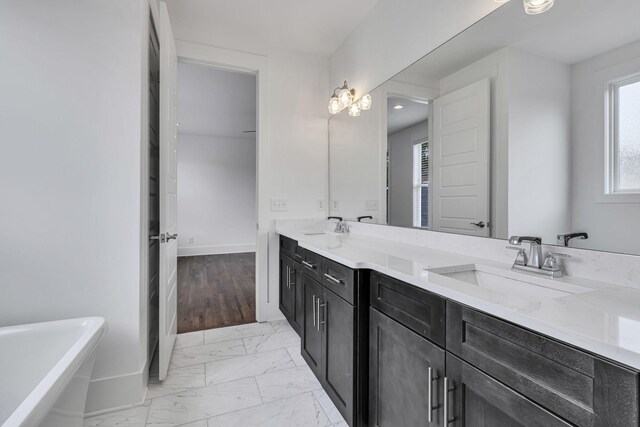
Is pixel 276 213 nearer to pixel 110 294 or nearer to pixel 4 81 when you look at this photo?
pixel 110 294

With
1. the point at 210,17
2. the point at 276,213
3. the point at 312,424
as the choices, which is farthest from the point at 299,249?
the point at 210,17

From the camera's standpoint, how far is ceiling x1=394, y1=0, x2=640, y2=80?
3.13 feet

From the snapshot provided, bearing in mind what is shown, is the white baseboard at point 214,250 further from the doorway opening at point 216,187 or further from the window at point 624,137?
the window at point 624,137

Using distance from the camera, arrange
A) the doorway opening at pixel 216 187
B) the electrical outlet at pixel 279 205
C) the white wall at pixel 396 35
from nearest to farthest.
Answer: the white wall at pixel 396 35
the electrical outlet at pixel 279 205
the doorway opening at pixel 216 187

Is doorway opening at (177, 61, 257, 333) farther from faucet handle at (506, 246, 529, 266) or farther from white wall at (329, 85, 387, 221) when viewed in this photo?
faucet handle at (506, 246, 529, 266)

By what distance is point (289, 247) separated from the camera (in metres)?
2.42

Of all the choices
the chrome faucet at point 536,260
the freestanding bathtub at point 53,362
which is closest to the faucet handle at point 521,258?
the chrome faucet at point 536,260

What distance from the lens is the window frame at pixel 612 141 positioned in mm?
948

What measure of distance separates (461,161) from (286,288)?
1688 mm

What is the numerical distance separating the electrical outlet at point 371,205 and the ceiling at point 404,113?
527 mm

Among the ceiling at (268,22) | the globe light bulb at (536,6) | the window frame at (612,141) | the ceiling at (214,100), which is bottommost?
the window frame at (612,141)

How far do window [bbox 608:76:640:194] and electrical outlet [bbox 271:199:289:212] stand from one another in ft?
7.46

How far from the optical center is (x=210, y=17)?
240 cm

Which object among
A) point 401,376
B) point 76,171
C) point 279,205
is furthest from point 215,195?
point 401,376
